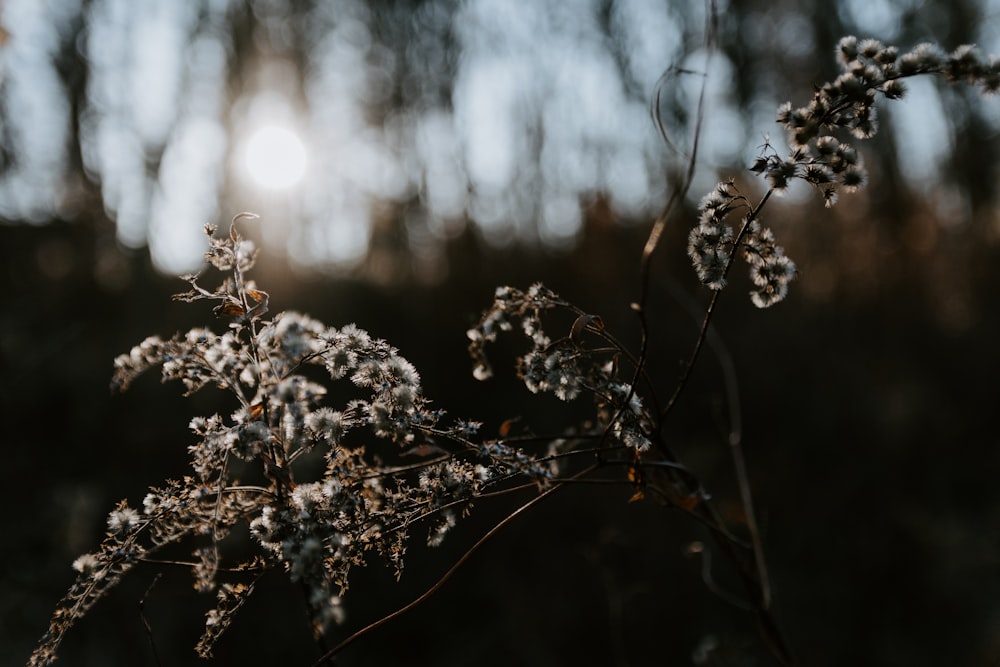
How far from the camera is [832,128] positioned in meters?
1.20

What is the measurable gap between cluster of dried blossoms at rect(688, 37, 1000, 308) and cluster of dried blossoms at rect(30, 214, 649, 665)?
29 centimetres

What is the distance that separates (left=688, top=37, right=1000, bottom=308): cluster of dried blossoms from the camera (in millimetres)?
1163

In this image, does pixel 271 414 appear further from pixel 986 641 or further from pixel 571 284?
pixel 571 284

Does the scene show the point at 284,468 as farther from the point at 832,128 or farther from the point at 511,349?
the point at 511,349

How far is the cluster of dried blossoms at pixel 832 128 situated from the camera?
116 cm

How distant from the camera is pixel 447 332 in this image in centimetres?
813

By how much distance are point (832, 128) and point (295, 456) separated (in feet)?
3.71

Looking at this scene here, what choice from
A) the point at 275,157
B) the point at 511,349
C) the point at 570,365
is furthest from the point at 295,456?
the point at 275,157

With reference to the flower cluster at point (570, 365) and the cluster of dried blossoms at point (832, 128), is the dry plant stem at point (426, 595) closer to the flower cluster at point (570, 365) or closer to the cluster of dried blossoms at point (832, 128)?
the flower cluster at point (570, 365)

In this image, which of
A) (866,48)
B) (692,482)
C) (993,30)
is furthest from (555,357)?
(993,30)

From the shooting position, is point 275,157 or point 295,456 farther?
point 275,157

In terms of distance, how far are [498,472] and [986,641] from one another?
19.0ft

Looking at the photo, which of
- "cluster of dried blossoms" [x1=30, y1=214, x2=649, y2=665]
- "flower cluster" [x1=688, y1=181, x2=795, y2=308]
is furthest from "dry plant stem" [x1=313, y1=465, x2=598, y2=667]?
"flower cluster" [x1=688, y1=181, x2=795, y2=308]

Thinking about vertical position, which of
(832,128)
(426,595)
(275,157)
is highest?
(275,157)
